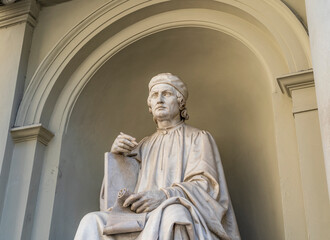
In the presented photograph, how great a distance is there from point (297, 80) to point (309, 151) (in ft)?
1.86

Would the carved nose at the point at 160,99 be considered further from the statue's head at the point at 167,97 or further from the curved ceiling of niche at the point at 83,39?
the curved ceiling of niche at the point at 83,39

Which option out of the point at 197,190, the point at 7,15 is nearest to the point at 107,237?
the point at 197,190

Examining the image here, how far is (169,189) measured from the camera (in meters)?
3.51

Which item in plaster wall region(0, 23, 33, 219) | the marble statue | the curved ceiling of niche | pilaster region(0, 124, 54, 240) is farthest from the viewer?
the curved ceiling of niche

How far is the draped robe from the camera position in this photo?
10.3 ft

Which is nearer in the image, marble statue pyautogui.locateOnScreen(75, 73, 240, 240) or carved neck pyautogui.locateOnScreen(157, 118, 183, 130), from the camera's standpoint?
marble statue pyautogui.locateOnScreen(75, 73, 240, 240)

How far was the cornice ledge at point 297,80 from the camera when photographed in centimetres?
394

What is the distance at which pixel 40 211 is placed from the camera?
4.49 m

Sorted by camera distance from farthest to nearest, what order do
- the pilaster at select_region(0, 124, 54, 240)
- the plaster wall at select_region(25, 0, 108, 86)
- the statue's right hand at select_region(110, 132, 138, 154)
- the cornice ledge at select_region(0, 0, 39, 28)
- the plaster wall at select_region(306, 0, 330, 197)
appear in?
the cornice ledge at select_region(0, 0, 39, 28), the plaster wall at select_region(25, 0, 108, 86), the pilaster at select_region(0, 124, 54, 240), the statue's right hand at select_region(110, 132, 138, 154), the plaster wall at select_region(306, 0, 330, 197)

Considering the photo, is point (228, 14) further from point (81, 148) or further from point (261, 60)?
point (81, 148)

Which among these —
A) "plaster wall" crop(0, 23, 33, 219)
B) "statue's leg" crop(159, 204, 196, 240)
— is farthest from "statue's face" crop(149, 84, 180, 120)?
"plaster wall" crop(0, 23, 33, 219)

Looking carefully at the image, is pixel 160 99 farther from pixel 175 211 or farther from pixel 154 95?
pixel 175 211

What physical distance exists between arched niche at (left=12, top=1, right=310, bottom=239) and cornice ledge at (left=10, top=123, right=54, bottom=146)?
10 cm

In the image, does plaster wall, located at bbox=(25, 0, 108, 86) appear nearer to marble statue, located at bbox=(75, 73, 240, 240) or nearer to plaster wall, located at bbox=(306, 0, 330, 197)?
marble statue, located at bbox=(75, 73, 240, 240)
